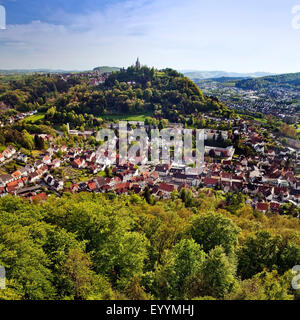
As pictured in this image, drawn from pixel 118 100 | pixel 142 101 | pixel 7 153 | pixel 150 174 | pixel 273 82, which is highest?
pixel 273 82

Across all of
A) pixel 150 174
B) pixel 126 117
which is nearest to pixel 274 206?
pixel 150 174

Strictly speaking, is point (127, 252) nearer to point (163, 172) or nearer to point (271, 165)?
point (163, 172)

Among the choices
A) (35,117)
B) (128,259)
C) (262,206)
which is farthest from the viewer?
(35,117)

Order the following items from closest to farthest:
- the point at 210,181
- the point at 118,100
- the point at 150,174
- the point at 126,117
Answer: the point at 210,181 < the point at 150,174 < the point at 126,117 < the point at 118,100

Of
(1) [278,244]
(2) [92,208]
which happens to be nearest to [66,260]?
(2) [92,208]

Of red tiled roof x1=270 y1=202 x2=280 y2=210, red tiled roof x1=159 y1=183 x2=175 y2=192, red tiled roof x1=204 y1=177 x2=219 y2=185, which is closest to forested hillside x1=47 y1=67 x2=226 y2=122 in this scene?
red tiled roof x1=204 y1=177 x2=219 y2=185

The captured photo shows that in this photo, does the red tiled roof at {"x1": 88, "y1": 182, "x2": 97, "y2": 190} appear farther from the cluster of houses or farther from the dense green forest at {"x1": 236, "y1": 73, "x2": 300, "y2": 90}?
the dense green forest at {"x1": 236, "y1": 73, "x2": 300, "y2": 90}

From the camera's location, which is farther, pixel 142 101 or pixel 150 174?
pixel 142 101

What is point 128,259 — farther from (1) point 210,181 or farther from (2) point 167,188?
(1) point 210,181
